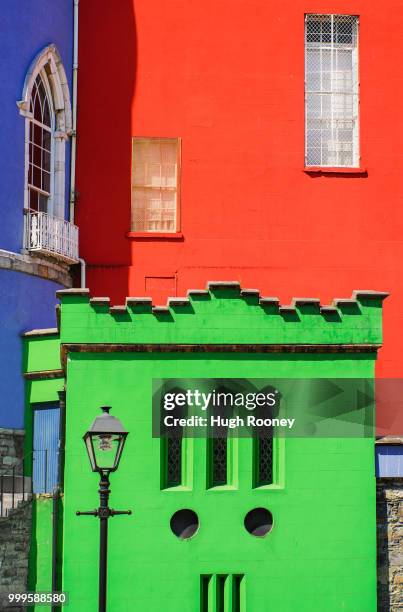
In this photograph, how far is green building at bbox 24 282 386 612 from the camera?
2086 cm

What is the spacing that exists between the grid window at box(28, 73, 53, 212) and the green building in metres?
5.62

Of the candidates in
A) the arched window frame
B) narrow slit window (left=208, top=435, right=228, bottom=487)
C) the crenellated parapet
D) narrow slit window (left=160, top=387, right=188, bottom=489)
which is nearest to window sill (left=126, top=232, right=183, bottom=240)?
the arched window frame

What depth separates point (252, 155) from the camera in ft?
94.5

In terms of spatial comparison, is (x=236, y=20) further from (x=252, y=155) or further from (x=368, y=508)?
(x=368, y=508)

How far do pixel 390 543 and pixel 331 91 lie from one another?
11236 millimetres

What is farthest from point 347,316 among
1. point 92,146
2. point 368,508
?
point 92,146

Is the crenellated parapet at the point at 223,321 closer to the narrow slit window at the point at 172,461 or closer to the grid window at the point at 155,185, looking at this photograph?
the narrow slit window at the point at 172,461

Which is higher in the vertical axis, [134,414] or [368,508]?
[134,414]

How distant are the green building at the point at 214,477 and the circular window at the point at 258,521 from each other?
55 millimetres

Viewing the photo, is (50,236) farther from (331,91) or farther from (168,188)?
(331,91)

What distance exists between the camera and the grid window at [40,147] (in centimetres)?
2694

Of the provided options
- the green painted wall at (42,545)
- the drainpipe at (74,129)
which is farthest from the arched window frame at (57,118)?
the green painted wall at (42,545)

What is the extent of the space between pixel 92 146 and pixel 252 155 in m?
3.28

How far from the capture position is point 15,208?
2608 cm
